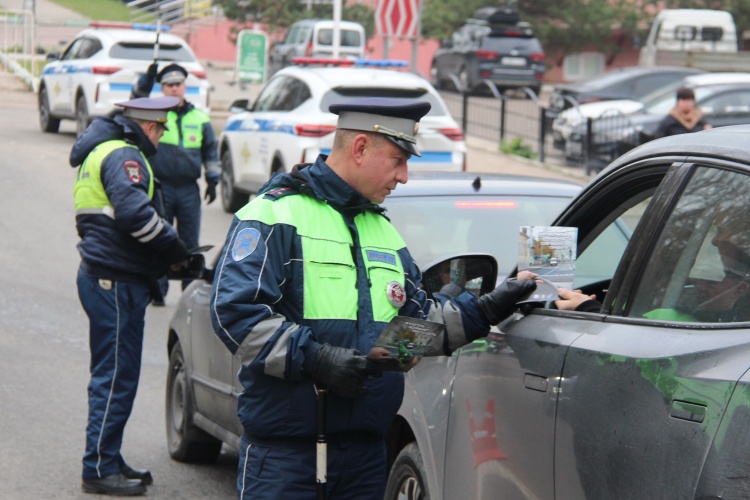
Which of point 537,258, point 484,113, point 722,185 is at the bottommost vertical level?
point 484,113

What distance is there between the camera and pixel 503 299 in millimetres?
4059

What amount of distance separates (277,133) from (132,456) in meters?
7.83

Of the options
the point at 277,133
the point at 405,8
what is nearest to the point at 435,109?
the point at 277,133

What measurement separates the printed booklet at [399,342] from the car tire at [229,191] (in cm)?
1278

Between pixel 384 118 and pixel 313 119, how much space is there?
1046 centimetres

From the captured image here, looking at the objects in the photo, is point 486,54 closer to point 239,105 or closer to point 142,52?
point 142,52

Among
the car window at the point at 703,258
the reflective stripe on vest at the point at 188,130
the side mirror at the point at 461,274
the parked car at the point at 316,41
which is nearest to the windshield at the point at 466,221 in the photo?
the side mirror at the point at 461,274

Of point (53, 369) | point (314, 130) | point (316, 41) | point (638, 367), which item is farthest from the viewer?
point (316, 41)

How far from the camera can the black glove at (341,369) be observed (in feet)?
12.0

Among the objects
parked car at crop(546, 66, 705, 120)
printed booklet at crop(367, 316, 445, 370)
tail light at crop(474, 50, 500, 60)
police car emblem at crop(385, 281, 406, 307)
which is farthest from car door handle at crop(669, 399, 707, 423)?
tail light at crop(474, 50, 500, 60)

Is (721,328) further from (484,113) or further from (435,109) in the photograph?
(484,113)

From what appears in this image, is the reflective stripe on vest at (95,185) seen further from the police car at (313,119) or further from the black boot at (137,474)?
the police car at (313,119)

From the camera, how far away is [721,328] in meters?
3.11

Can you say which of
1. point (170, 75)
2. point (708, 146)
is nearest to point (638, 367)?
point (708, 146)
